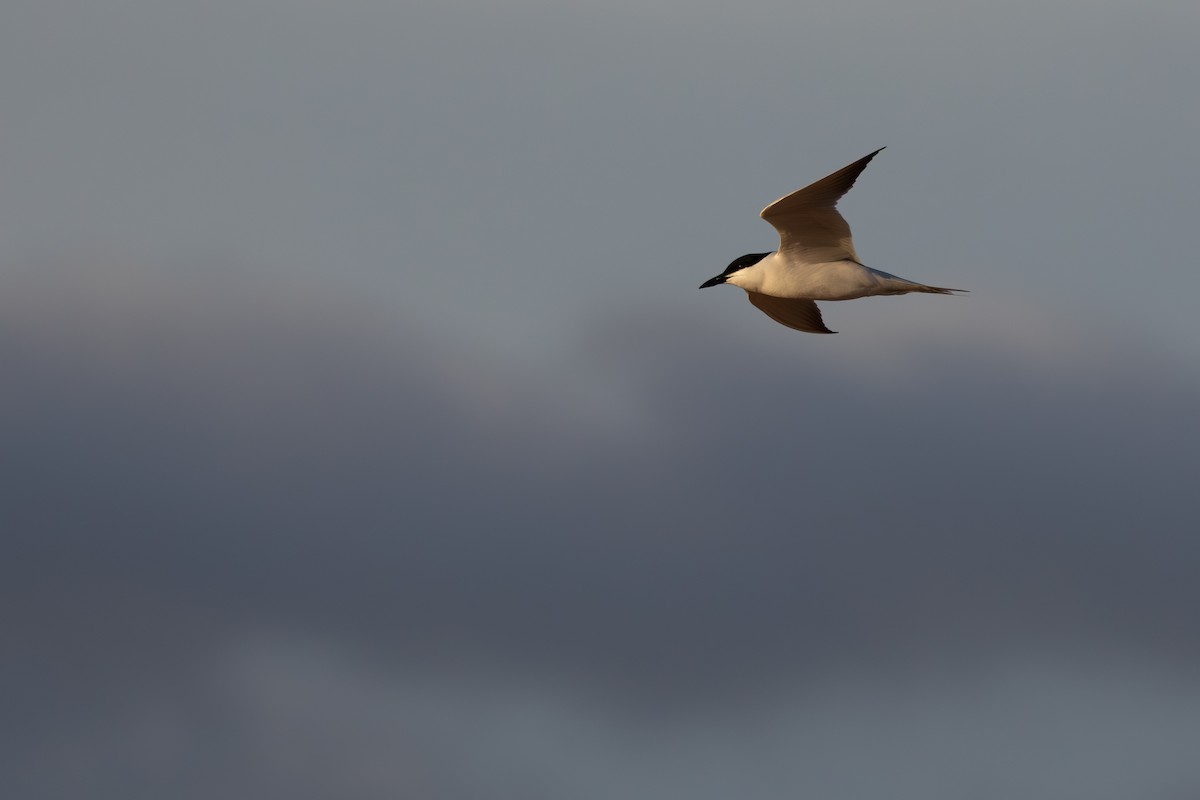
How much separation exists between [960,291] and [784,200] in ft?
11.8

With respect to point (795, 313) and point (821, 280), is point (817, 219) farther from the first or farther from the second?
point (795, 313)

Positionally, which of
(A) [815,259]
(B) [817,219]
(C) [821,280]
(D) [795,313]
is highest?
(B) [817,219]

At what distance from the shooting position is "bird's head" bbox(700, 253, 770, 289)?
36550mm

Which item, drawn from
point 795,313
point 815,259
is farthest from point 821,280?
point 795,313

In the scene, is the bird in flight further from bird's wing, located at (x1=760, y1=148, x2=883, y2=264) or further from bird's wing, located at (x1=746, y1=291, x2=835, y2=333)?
bird's wing, located at (x1=746, y1=291, x2=835, y2=333)

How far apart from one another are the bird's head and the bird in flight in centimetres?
2

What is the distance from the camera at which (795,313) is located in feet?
125

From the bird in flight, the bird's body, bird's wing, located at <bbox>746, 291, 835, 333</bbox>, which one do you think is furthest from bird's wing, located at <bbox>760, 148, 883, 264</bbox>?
bird's wing, located at <bbox>746, 291, 835, 333</bbox>

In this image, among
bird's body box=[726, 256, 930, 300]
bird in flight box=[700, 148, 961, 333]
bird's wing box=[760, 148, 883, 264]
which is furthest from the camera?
bird's body box=[726, 256, 930, 300]

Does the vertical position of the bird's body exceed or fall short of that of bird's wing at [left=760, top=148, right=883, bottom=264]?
it falls short

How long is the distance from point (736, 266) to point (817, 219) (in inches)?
168

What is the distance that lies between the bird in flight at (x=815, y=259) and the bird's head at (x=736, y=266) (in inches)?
0.8

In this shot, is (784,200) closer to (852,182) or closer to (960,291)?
(852,182)

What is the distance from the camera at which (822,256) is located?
3431cm
